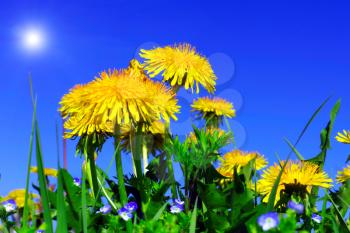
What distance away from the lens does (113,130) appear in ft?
8.36

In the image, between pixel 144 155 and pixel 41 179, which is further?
pixel 144 155

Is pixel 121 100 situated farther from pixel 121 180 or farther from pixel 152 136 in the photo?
pixel 152 136

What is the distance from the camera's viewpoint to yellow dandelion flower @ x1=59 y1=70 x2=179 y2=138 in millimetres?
2352

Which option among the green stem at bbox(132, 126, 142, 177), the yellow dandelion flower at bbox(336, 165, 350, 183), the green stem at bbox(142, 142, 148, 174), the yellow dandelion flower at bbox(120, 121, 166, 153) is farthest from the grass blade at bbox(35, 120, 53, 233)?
the yellow dandelion flower at bbox(336, 165, 350, 183)

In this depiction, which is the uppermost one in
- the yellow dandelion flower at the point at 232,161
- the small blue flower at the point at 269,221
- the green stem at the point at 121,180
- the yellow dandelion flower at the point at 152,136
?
the yellow dandelion flower at the point at 152,136

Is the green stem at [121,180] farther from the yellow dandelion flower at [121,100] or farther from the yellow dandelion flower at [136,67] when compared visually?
the yellow dandelion flower at [136,67]

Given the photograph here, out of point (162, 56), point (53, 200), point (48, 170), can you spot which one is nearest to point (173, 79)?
point (162, 56)

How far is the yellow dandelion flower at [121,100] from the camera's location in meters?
2.35

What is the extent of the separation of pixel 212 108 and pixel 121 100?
147 centimetres

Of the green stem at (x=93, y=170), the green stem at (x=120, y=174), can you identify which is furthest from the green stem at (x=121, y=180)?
the green stem at (x=93, y=170)

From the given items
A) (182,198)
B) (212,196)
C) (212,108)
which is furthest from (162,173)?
(212,108)

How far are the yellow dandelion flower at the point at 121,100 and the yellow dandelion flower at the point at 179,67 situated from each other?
0.94ft

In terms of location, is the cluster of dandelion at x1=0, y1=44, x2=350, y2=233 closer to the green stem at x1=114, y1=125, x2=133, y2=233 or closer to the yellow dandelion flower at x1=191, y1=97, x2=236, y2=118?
the green stem at x1=114, y1=125, x2=133, y2=233

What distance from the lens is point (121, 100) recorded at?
2371mm
